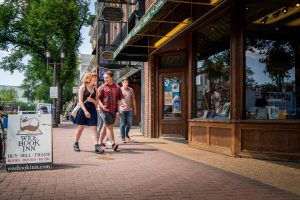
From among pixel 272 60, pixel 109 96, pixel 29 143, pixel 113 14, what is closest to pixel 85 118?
pixel 109 96

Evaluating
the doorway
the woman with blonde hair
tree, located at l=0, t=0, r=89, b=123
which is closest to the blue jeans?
the doorway

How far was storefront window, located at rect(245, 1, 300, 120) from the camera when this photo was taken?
8078 mm

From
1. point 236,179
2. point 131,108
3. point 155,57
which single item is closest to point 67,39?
point 155,57

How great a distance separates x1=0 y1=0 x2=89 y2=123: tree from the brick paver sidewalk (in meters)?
22.9

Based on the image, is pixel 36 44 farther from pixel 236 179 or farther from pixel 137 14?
pixel 236 179

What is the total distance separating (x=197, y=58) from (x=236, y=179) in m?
5.32

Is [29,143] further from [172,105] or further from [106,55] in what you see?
[106,55]

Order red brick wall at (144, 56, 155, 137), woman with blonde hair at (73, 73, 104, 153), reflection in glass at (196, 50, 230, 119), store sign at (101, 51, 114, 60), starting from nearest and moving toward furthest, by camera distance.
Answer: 1. woman with blonde hair at (73, 73, 104, 153)
2. reflection in glass at (196, 50, 230, 119)
3. red brick wall at (144, 56, 155, 137)
4. store sign at (101, 51, 114, 60)

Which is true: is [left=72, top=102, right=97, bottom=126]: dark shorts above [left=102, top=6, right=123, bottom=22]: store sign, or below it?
below

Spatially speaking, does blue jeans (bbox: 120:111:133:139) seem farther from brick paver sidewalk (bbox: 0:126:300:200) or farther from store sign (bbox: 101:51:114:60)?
store sign (bbox: 101:51:114:60)

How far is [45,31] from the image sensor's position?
29.7 metres

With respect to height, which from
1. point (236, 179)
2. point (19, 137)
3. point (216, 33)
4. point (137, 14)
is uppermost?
point (137, 14)

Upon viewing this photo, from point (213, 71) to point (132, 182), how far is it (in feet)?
16.5

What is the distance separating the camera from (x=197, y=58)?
35.1 ft
